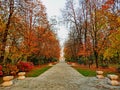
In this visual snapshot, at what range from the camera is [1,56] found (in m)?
19.3

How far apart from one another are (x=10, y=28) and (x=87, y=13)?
66.9 feet

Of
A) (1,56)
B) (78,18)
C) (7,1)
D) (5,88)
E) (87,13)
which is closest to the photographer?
(5,88)

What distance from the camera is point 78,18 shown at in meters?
40.3

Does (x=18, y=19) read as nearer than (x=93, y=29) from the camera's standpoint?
Yes

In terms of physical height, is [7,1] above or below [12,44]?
above

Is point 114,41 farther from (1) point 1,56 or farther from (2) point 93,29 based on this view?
(1) point 1,56

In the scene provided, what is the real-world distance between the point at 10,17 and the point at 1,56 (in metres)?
3.67

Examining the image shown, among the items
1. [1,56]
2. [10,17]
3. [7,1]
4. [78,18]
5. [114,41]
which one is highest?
[78,18]

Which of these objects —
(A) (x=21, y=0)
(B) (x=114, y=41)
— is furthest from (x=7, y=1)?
(B) (x=114, y=41)

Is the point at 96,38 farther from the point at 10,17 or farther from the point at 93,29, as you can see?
the point at 10,17

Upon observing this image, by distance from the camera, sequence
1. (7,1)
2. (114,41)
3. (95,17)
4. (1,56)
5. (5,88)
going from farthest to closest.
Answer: (95,17) → (114,41) → (1,56) → (7,1) → (5,88)

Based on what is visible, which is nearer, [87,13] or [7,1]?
[7,1]

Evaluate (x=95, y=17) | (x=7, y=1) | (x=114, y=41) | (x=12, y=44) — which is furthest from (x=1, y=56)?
(x=95, y=17)

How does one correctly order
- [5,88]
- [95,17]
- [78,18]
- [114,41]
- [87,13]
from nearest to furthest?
[5,88] < [114,41] < [95,17] < [87,13] < [78,18]
